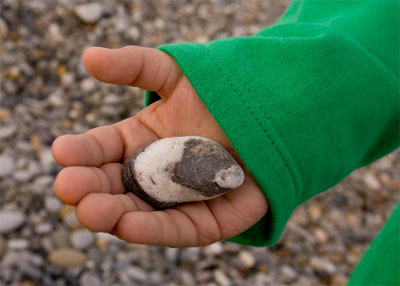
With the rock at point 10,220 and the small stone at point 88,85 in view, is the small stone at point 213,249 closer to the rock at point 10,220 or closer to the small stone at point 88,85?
the rock at point 10,220

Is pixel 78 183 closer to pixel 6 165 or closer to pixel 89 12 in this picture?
pixel 6 165

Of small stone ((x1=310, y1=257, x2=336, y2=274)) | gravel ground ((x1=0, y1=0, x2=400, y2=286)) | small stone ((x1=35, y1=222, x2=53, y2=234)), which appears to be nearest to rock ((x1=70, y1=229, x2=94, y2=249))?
gravel ground ((x1=0, y1=0, x2=400, y2=286))

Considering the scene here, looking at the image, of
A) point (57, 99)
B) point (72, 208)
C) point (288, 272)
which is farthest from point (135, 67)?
point (288, 272)

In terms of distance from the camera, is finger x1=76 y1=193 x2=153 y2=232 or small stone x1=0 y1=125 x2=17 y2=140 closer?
finger x1=76 y1=193 x2=153 y2=232

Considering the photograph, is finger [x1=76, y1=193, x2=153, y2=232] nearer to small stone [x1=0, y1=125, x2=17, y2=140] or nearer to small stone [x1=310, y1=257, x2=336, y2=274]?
small stone [x1=0, y1=125, x2=17, y2=140]

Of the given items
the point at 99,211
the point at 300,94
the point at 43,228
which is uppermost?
the point at 300,94


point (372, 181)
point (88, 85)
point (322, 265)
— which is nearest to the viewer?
point (322, 265)
